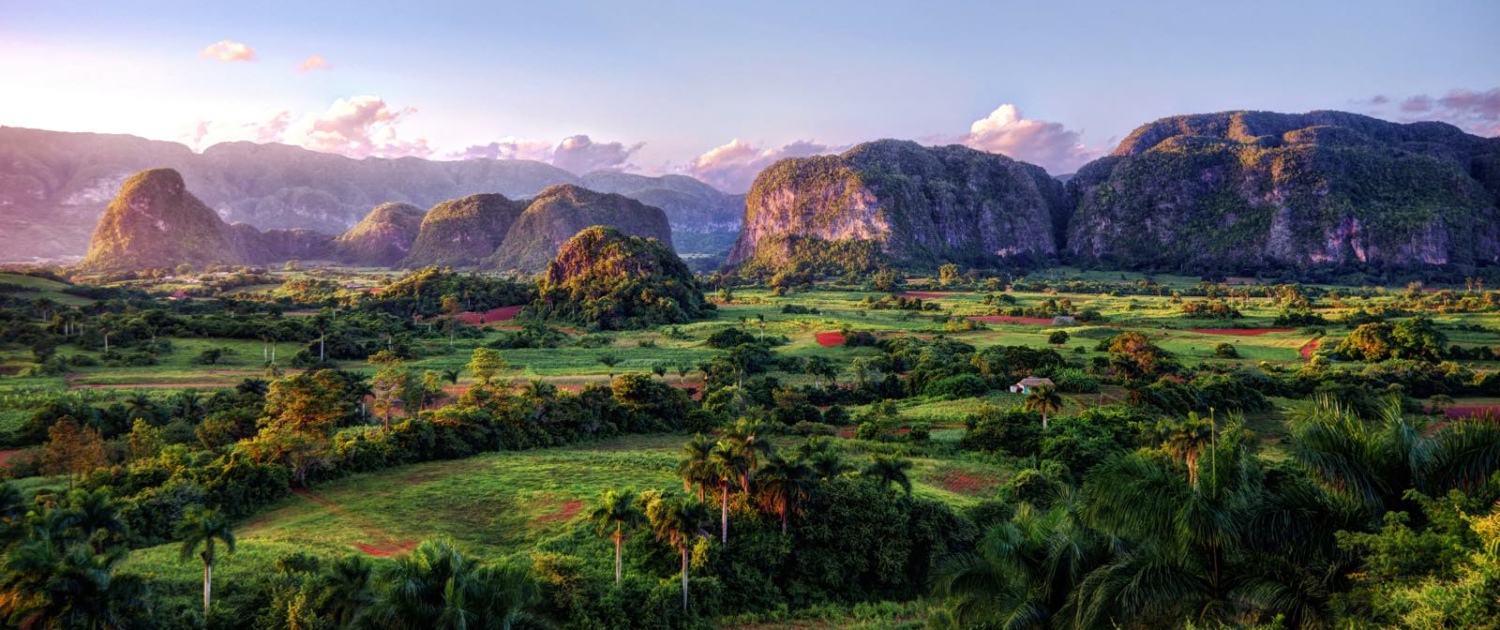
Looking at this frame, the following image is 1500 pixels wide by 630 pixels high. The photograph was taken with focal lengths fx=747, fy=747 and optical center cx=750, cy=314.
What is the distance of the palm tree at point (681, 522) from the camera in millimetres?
26219

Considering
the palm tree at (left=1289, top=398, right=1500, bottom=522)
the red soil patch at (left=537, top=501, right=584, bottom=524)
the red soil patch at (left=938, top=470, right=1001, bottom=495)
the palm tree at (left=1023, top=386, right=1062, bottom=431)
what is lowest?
the red soil patch at (left=938, top=470, right=1001, bottom=495)

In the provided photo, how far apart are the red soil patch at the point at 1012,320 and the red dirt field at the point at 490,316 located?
67888mm

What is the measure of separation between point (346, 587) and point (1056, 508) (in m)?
18.4

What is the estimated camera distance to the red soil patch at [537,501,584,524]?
32.3m

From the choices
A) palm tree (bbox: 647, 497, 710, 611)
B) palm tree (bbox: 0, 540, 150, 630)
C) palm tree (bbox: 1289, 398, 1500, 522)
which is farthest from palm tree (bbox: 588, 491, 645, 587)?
palm tree (bbox: 1289, 398, 1500, 522)

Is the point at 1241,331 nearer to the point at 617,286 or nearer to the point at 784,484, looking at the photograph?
the point at 784,484

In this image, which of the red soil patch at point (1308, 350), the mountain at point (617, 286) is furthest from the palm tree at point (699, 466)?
the mountain at point (617, 286)

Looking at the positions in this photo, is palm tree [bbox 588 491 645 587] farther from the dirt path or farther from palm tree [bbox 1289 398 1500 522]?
palm tree [bbox 1289 398 1500 522]

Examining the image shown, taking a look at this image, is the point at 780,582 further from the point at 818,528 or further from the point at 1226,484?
the point at 1226,484

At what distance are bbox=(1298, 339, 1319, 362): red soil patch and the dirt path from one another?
247 ft

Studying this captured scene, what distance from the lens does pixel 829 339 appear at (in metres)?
84.4

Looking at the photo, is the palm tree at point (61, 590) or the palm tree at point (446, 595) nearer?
the palm tree at point (446, 595)

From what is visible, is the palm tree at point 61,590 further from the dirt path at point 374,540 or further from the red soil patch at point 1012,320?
the red soil patch at point 1012,320

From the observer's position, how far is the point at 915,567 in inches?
1216
